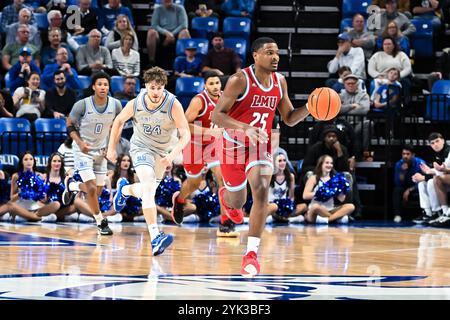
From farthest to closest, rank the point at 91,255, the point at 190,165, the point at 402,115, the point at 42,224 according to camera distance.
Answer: the point at 402,115 → the point at 42,224 → the point at 190,165 → the point at 91,255

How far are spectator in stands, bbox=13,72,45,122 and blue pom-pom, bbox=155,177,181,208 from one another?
2.43 meters

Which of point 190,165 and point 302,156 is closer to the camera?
point 190,165

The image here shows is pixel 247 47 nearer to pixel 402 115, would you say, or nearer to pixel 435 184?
pixel 402 115

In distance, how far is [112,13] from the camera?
676 inches

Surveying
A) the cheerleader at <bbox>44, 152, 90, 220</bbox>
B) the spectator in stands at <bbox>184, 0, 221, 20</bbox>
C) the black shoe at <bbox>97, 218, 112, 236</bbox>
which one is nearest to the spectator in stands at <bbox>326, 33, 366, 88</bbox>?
the spectator in stands at <bbox>184, 0, 221, 20</bbox>

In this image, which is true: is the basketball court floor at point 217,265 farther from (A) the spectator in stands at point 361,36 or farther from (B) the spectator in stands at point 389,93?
(A) the spectator in stands at point 361,36

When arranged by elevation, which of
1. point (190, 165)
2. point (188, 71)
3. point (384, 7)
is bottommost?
point (190, 165)

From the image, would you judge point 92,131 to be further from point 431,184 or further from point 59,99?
point 431,184

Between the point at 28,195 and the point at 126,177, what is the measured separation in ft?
4.46

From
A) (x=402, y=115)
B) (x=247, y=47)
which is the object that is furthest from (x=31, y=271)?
(x=247, y=47)

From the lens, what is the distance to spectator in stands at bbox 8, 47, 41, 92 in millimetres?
15398

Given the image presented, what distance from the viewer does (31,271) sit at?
24.7ft

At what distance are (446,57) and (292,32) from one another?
9.24 feet

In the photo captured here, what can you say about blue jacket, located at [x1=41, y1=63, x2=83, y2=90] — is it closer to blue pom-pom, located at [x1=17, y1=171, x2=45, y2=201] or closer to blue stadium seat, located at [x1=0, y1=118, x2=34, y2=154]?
blue stadium seat, located at [x1=0, y1=118, x2=34, y2=154]
